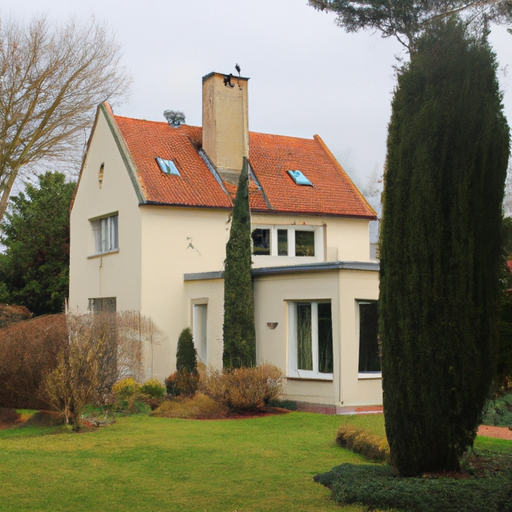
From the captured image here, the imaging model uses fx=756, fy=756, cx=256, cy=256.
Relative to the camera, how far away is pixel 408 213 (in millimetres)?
9148

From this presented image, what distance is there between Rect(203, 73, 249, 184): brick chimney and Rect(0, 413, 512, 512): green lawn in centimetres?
1153

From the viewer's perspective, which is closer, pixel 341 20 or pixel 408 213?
pixel 408 213

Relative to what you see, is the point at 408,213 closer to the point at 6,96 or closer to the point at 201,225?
the point at 201,225

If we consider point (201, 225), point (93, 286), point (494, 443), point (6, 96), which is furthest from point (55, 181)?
point (494, 443)

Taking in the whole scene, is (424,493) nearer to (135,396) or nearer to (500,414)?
(500,414)

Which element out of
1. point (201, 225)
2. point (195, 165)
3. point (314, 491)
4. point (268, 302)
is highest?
point (195, 165)

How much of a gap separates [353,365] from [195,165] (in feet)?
33.4

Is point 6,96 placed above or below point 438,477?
above

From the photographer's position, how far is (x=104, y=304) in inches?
999

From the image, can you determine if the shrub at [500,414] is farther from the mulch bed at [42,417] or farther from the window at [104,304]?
the window at [104,304]

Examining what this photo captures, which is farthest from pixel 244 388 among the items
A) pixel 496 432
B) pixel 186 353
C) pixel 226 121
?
pixel 226 121


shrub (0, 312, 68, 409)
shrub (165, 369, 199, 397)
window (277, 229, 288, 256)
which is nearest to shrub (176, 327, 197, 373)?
shrub (165, 369, 199, 397)

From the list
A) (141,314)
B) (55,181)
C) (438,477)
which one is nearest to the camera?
(438,477)

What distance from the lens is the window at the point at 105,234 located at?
25.1 m
